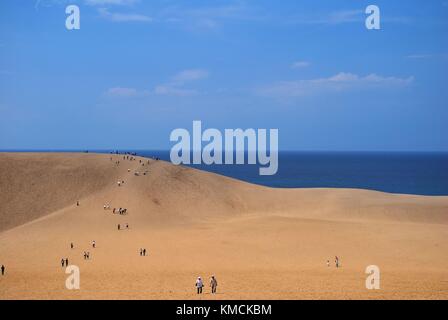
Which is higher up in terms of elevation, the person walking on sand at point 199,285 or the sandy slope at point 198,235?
the sandy slope at point 198,235

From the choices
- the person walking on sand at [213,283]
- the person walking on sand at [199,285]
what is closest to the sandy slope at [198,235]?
the person walking on sand at [199,285]

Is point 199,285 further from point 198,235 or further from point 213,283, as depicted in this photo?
point 198,235

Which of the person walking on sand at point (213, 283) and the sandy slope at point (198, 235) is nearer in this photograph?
the person walking on sand at point (213, 283)

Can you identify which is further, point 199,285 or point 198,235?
point 198,235

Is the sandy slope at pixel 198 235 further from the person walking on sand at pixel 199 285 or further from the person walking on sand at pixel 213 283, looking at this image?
the person walking on sand at pixel 213 283

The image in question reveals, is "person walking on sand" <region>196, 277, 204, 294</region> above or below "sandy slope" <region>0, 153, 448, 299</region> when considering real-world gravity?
below

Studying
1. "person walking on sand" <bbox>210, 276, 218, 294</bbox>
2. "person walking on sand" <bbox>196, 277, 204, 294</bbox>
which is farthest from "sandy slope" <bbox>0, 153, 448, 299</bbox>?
"person walking on sand" <bbox>210, 276, 218, 294</bbox>

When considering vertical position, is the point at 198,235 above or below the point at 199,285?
above

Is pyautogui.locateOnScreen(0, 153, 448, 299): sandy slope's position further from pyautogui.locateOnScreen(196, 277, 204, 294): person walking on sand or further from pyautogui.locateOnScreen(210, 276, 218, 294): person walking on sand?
pyautogui.locateOnScreen(210, 276, 218, 294): person walking on sand

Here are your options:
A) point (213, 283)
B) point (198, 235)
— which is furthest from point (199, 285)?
point (198, 235)
